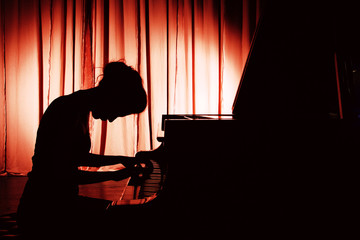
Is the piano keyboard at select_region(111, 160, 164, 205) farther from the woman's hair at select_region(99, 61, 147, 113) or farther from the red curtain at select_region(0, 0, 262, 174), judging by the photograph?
the red curtain at select_region(0, 0, 262, 174)

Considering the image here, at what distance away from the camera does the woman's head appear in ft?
3.26

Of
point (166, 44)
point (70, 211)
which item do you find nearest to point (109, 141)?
point (166, 44)

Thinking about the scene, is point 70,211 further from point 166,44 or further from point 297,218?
point 166,44

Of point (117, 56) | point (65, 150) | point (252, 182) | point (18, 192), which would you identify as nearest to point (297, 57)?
point (252, 182)

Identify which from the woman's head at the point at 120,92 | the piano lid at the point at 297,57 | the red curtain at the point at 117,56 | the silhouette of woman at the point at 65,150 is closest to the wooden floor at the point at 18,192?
the red curtain at the point at 117,56

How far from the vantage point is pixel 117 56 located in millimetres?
3449

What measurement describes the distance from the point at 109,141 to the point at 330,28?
2794mm

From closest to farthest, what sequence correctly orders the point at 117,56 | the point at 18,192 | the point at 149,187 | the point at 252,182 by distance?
the point at 252,182, the point at 149,187, the point at 18,192, the point at 117,56

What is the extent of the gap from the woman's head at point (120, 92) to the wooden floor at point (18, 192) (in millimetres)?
1577

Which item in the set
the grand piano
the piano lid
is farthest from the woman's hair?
the piano lid

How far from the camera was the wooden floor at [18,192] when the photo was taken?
A: 2258 mm

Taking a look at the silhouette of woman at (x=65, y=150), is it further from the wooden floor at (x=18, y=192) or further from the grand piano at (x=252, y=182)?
the wooden floor at (x=18, y=192)

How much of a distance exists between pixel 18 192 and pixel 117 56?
1.88 m

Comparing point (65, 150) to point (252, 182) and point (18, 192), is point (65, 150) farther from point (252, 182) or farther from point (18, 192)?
point (18, 192)
